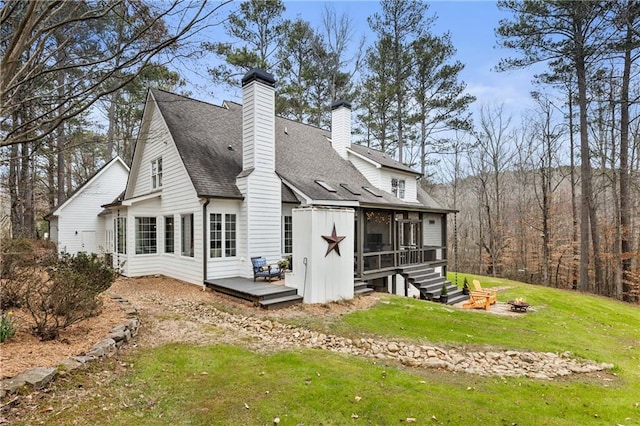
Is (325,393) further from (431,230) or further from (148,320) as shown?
(431,230)

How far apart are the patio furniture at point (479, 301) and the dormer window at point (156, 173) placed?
1285cm

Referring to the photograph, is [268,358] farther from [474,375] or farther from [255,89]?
[255,89]

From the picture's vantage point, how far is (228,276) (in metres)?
10.7

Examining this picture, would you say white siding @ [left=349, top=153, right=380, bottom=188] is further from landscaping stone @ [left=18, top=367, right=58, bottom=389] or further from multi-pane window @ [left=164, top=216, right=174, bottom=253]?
landscaping stone @ [left=18, top=367, right=58, bottom=389]

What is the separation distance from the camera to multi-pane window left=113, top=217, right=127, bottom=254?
13.0 m

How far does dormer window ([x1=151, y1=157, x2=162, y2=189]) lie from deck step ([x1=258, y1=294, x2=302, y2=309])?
783 centimetres

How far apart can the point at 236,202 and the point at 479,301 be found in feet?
30.9

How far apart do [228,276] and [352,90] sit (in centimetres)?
1961

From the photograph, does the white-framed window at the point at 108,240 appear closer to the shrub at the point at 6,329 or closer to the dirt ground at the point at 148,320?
the dirt ground at the point at 148,320

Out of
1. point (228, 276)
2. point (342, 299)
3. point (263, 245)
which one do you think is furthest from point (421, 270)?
point (228, 276)

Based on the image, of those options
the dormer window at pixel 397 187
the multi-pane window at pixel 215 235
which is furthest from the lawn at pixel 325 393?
the dormer window at pixel 397 187

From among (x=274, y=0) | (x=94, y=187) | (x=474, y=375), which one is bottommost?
(x=474, y=375)

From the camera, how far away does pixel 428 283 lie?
12.7 metres

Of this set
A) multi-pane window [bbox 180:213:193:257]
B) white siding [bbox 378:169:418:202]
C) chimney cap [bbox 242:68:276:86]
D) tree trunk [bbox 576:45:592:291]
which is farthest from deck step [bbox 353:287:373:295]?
tree trunk [bbox 576:45:592:291]
